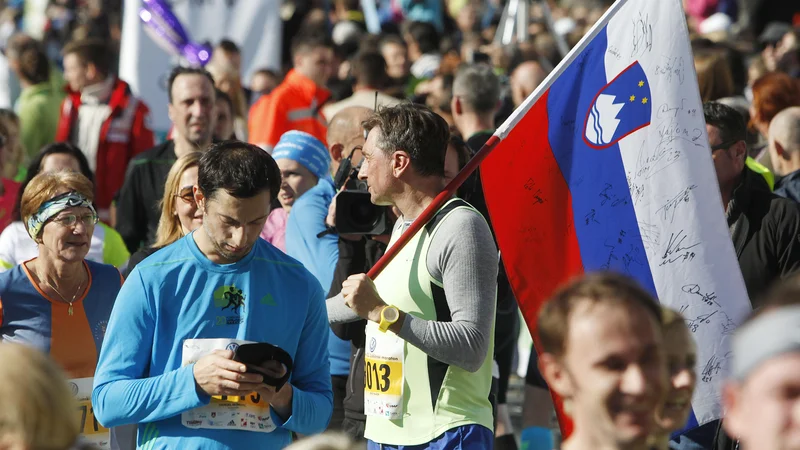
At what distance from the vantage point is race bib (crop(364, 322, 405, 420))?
4.47 m

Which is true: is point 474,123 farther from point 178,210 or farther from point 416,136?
point 416,136

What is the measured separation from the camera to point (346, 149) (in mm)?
6441

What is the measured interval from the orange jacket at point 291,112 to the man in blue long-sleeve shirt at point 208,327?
5.32 meters

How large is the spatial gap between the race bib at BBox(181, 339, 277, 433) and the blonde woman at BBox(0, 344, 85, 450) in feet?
4.40

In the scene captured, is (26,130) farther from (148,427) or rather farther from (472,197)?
(148,427)

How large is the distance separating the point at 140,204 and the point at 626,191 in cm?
323

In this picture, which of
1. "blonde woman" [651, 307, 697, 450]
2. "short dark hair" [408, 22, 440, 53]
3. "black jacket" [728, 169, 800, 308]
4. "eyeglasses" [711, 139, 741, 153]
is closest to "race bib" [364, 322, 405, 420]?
"blonde woman" [651, 307, 697, 450]

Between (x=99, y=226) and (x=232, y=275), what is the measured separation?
8.86ft

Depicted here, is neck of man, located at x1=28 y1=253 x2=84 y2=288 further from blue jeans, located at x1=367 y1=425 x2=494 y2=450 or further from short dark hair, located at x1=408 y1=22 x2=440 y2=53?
short dark hair, located at x1=408 y1=22 x2=440 y2=53

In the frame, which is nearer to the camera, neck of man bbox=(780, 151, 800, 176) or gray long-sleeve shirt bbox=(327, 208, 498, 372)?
gray long-sleeve shirt bbox=(327, 208, 498, 372)

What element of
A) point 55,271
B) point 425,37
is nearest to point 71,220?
point 55,271

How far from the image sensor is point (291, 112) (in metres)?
9.61

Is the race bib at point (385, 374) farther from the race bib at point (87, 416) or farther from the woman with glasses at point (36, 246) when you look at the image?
the woman with glasses at point (36, 246)

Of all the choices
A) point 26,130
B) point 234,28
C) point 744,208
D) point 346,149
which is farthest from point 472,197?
point 234,28
